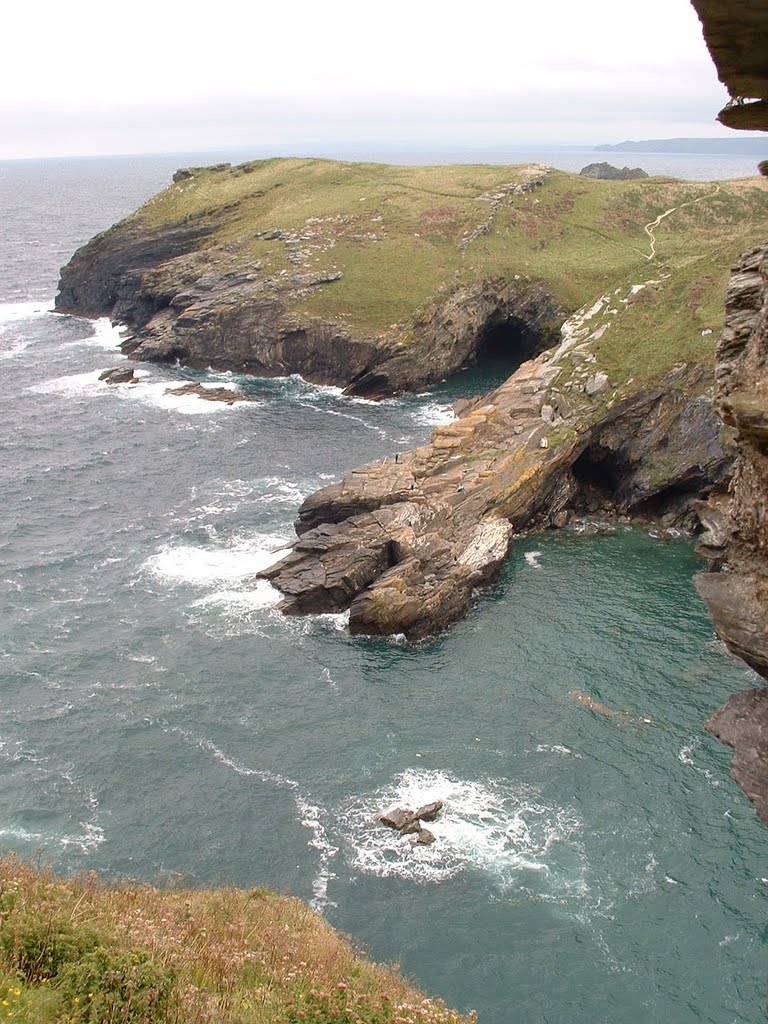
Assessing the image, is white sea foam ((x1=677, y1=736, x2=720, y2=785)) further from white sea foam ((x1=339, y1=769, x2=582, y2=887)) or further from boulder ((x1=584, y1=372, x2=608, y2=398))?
boulder ((x1=584, y1=372, x2=608, y2=398))

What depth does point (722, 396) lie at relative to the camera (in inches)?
753

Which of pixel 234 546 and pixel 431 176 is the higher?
pixel 431 176

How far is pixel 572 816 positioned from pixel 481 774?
533 centimetres

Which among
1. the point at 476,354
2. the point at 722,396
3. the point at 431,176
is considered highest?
the point at 431,176

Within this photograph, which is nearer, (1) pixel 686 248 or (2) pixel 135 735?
(2) pixel 135 735

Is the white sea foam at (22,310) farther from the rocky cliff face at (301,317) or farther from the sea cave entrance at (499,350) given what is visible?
the sea cave entrance at (499,350)

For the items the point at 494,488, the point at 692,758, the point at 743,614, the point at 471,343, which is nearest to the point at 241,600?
the point at 494,488

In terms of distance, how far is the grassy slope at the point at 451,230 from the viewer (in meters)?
118

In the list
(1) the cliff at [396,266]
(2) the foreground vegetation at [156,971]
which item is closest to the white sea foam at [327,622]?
(2) the foreground vegetation at [156,971]

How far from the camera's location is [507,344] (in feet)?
416

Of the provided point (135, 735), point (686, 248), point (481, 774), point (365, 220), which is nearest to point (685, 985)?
point (481, 774)

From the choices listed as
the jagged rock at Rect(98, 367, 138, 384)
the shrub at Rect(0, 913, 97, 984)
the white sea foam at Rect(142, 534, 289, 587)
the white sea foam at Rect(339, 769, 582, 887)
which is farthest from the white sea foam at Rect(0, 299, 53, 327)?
the shrub at Rect(0, 913, 97, 984)

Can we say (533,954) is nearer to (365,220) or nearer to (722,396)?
(722,396)

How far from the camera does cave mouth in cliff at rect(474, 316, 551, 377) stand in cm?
11962
